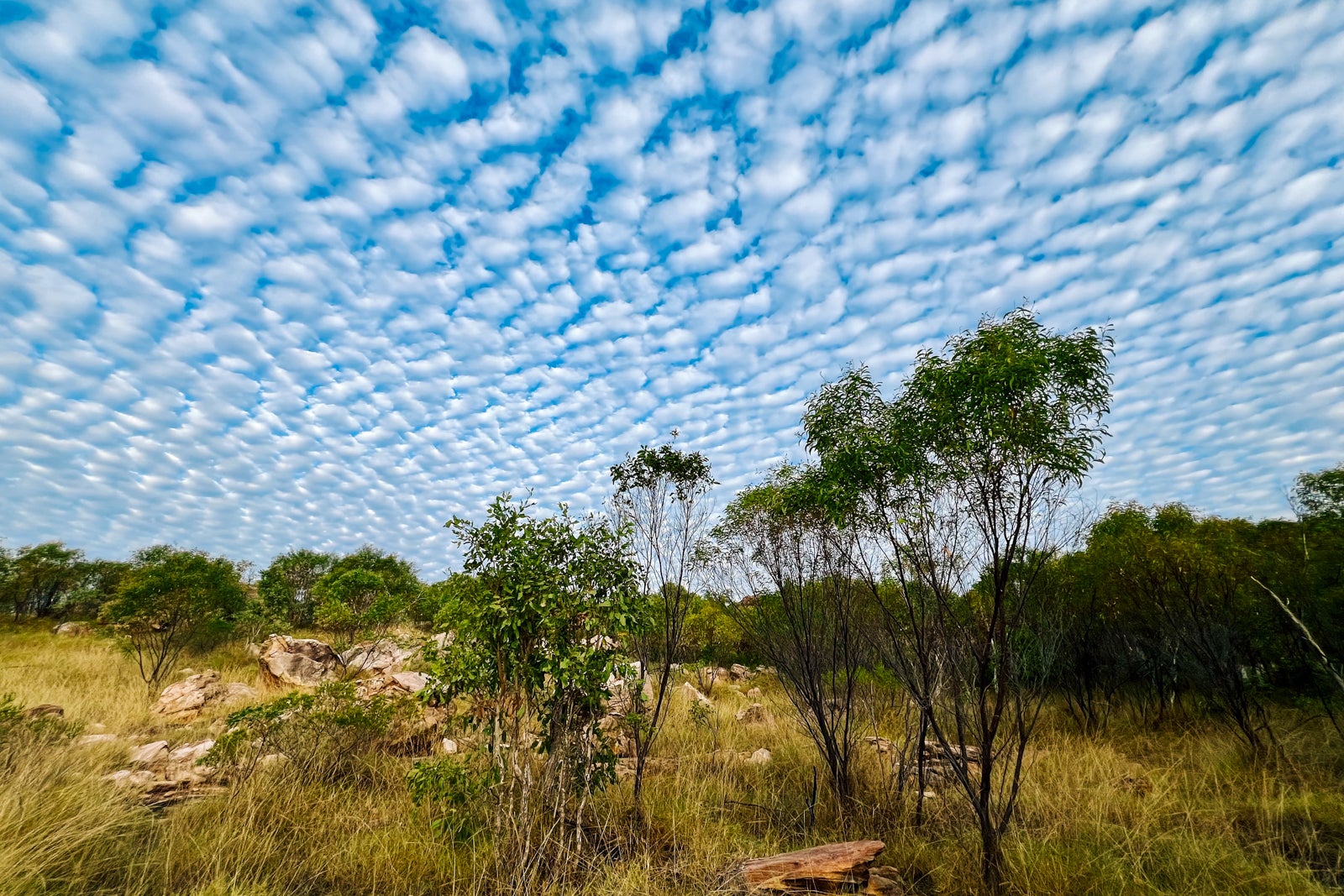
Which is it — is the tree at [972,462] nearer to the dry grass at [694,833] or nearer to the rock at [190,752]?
the dry grass at [694,833]

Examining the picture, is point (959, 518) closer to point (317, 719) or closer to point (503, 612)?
point (503, 612)

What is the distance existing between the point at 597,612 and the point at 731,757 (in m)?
6.62

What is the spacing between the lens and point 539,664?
538cm

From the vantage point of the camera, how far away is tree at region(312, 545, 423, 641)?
1866 cm

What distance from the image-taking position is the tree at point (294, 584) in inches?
955

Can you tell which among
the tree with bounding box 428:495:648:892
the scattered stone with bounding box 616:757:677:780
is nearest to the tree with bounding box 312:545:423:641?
the scattered stone with bounding box 616:757:677:780

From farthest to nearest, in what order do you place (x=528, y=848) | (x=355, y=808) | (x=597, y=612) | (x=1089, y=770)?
(x=1089, y=770), (x=355, y=808), (x=597, y=612), (x=528, y=848)

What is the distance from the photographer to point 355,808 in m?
6.19

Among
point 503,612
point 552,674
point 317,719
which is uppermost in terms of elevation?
point 503,612

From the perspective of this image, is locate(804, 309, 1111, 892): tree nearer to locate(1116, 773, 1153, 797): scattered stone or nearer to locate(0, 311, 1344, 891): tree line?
locate(0, 311, 1344, 891): tree line

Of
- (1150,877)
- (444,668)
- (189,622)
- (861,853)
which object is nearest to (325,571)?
(189,622)

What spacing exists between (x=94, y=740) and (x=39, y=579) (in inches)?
972

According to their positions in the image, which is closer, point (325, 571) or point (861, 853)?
point (861, 853)

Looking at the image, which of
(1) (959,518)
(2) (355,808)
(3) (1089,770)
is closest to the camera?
(2) (355,808)
